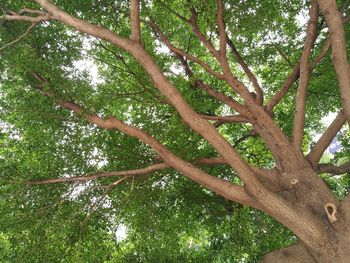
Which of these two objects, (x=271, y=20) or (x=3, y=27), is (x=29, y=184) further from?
(x=271, y=20)

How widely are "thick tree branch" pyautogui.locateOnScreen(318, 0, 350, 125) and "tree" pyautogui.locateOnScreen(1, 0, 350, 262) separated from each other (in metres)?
0.02

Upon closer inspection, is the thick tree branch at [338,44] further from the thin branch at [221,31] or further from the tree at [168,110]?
the thin branch at [221,31]

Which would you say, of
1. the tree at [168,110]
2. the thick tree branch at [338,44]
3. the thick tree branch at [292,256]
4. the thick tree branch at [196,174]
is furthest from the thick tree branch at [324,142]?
the thick tree branch at [196,174]

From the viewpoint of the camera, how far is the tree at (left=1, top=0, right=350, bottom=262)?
5508 mm

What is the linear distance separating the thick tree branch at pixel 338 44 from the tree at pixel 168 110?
0.02m

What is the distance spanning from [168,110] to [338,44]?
585 cm

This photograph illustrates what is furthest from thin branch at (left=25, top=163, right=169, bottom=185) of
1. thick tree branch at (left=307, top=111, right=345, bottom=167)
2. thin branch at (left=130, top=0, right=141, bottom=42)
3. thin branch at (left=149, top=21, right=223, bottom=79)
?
thick tree branch at (left=307, top=111, right=345, bottom=167)

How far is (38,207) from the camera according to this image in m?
8.13

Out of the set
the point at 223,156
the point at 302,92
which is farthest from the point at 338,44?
the point at 223,156

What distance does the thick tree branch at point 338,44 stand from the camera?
5047 millimetres

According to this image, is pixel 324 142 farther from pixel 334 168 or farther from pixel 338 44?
pixel 338 44

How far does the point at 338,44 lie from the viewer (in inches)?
204

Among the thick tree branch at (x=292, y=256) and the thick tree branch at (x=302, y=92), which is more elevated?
the thick tree branch at (x=302, y=92)

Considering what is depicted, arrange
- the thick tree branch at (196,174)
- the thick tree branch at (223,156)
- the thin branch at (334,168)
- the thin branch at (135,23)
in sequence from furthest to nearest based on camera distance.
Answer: the thin branch at (334,168) → the thin branch at (135,23) → the thick tree branch at (196,174) → the thick tree branch at (223,156)
